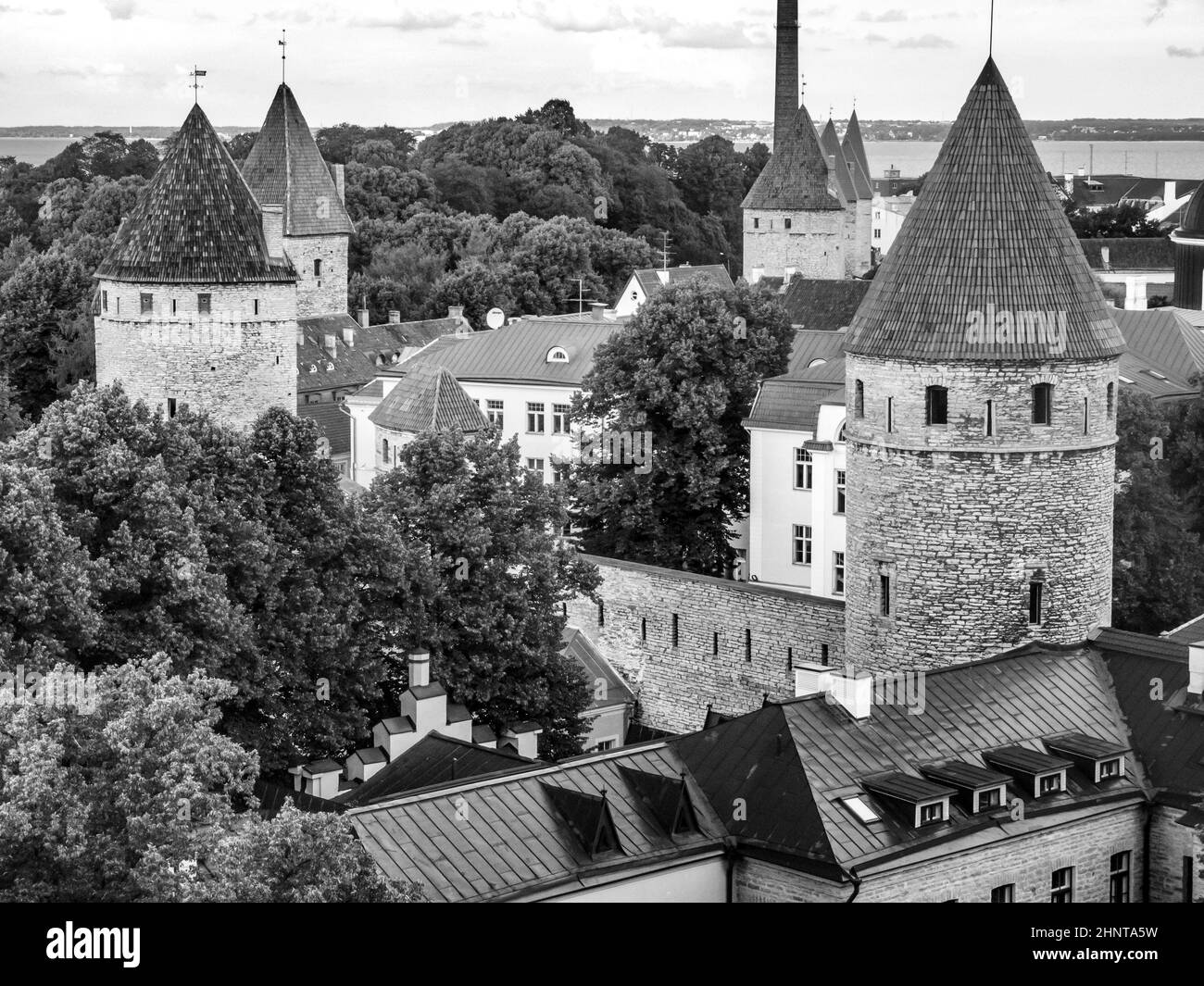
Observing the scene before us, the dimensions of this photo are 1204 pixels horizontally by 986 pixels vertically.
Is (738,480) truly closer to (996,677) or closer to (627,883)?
(996,677)

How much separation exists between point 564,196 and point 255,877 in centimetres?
8706

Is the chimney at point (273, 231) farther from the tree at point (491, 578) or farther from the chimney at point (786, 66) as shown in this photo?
the chimney at point (786, 66)

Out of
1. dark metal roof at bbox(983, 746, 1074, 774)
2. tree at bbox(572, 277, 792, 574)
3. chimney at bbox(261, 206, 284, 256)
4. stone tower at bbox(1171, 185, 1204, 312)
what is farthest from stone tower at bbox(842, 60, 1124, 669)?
stone tower at bbox(1171, 185, 1204, 312)

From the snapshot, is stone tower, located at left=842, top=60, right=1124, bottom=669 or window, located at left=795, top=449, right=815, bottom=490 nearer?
stone tower, located at left=842, top=60, right=1124, bottom=669

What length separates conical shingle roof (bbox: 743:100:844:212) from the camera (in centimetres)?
8262

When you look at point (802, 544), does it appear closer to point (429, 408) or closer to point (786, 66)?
point (429, 408)

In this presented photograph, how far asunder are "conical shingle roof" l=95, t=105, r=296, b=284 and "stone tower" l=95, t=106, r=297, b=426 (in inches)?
0.6

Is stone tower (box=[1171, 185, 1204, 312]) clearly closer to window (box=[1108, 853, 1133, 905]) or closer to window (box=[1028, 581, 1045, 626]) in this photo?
window (box=[1028, 581, 1045, 626])

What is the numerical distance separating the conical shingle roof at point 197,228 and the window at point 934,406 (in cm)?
1491

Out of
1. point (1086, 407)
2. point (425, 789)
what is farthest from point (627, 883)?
point (1086, 407)

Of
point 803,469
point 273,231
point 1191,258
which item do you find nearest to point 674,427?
point 803,469

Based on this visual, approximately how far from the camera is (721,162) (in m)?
127

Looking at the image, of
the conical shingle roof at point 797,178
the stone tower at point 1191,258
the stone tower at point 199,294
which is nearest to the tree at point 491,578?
the stone tower at point 199,294

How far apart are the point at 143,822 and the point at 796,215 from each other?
2530 inches
